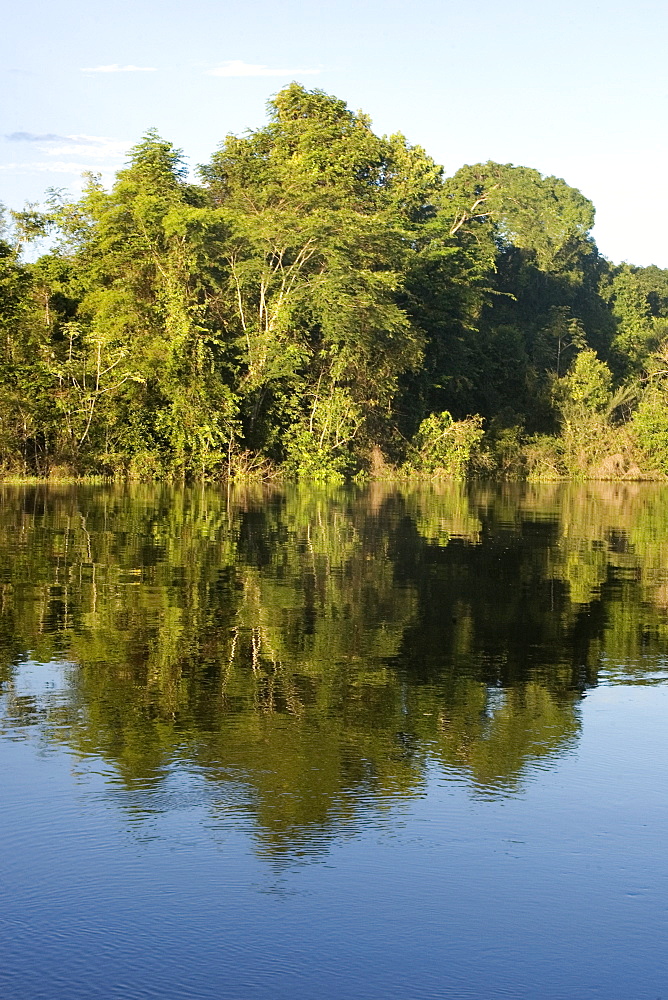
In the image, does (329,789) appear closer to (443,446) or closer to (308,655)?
(308,655)

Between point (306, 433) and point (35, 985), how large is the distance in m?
38.2

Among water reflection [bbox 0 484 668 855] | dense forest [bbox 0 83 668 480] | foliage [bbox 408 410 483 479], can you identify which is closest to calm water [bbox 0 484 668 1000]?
water reflection [bbox 0 484 668 855]

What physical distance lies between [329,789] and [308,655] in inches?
157

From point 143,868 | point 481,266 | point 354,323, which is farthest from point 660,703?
point 481,266

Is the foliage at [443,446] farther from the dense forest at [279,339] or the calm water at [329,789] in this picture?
the calm water at [329,789]

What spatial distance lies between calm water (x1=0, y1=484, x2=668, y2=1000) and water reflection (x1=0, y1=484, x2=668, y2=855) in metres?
0.04

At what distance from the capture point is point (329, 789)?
21.5 feet

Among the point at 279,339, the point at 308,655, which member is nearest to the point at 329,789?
the point at 308,655

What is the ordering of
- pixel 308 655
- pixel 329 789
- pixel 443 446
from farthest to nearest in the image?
pixel 443 446, pixel 308 655, pixel 329 789

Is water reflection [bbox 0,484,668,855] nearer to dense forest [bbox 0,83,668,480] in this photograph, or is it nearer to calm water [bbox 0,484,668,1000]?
calm water [bbox 0,484,668,1000]

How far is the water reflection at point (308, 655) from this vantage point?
6.89 metres

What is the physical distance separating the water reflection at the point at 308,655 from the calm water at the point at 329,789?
4cm

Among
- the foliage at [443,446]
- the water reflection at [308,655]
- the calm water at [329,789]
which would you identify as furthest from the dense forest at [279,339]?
the calm water at [329,789]

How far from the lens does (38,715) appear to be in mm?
8062
